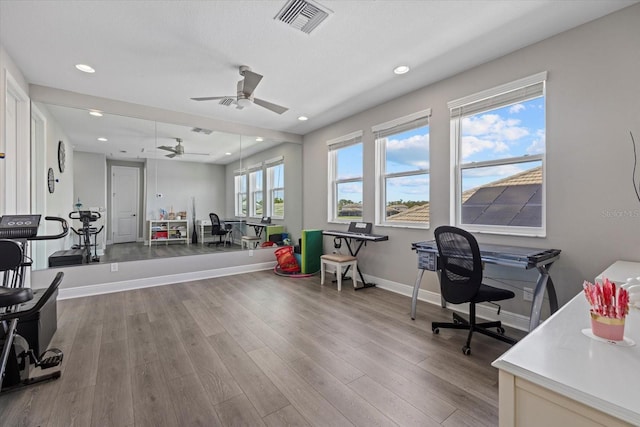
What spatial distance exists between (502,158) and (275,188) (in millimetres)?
4257

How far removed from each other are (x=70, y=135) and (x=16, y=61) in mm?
1647

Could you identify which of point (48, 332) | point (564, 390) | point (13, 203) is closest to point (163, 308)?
point (48, 332)

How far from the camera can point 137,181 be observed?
483 cm

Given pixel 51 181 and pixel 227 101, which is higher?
pixel 227 101

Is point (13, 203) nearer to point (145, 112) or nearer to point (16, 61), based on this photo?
point (16, 61)

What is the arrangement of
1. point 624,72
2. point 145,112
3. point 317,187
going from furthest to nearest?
point 317,187 → point 145,112 → point 624,72

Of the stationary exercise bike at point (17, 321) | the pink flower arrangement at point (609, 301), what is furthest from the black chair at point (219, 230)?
the pink flower arrangement at point (609, 301)

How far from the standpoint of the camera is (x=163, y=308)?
3357 millimetres

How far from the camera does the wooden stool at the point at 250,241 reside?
5.45 metres

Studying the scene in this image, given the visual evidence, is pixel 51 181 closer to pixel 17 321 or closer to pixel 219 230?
pixel 219 230

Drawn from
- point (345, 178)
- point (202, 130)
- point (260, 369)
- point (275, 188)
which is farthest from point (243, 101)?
point (275, 188)

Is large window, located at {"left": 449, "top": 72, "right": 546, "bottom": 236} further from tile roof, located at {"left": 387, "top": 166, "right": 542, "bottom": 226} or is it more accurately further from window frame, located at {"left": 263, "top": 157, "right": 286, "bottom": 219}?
window frame, located at {"left": 263, "top": 157, "right": 286, "bottom": 219}

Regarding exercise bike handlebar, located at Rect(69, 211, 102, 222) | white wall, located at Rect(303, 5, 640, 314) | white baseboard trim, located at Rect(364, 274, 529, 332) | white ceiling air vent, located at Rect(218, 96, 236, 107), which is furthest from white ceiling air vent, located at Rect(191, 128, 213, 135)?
white wall, located at Rect(303, 5, 640, 314)

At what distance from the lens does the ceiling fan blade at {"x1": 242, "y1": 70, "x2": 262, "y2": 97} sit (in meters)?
2.94
